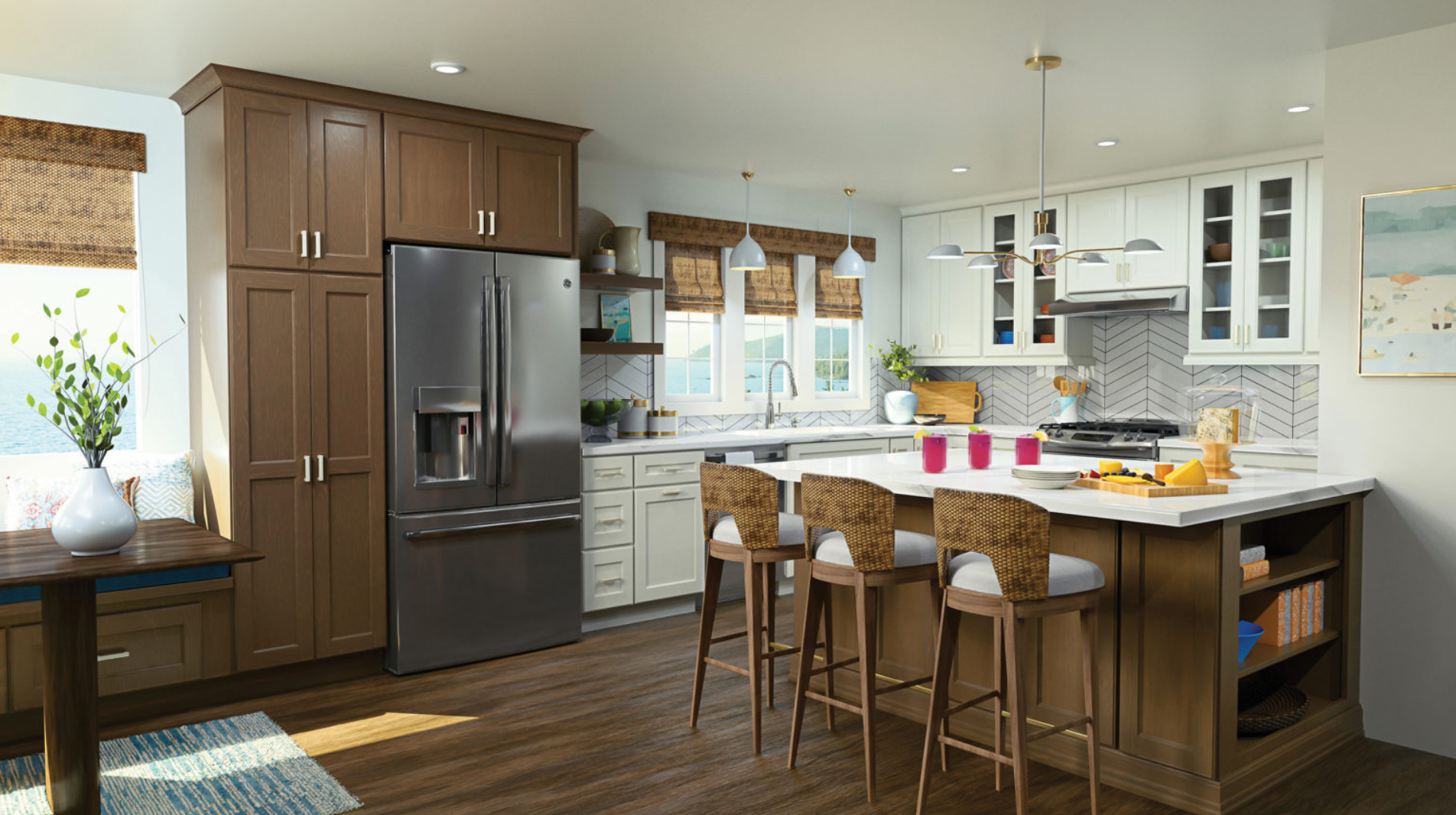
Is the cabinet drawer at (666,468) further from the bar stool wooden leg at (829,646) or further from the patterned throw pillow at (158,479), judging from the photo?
the patterned throw pillow at (158,479)

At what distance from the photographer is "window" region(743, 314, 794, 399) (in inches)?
253

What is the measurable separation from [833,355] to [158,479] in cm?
424

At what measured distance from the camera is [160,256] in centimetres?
433

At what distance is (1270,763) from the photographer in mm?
3141

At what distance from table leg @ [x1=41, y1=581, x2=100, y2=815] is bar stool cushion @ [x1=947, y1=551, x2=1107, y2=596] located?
7.69ft

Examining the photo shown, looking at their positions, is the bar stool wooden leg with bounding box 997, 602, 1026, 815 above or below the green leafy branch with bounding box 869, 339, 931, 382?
below

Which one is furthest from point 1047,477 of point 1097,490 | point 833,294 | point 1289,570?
point 833,294

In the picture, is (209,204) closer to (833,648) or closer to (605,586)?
(605,586)

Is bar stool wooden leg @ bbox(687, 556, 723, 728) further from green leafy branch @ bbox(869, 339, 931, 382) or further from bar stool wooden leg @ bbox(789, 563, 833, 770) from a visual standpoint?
green leafy branch @ bbox(869, 339, 931, 382)

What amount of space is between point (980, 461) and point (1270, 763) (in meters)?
1.38

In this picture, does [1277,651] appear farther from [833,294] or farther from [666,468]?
[833,294]

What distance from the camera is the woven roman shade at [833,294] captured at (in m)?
6.72

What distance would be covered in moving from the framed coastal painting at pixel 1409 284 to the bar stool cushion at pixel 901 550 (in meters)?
1.84

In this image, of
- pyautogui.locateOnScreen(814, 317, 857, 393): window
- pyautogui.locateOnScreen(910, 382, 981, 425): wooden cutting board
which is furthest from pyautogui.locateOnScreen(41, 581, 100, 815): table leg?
pyautogui.locateOnScreen(910, 382, 981, 425): wooden cutting board
